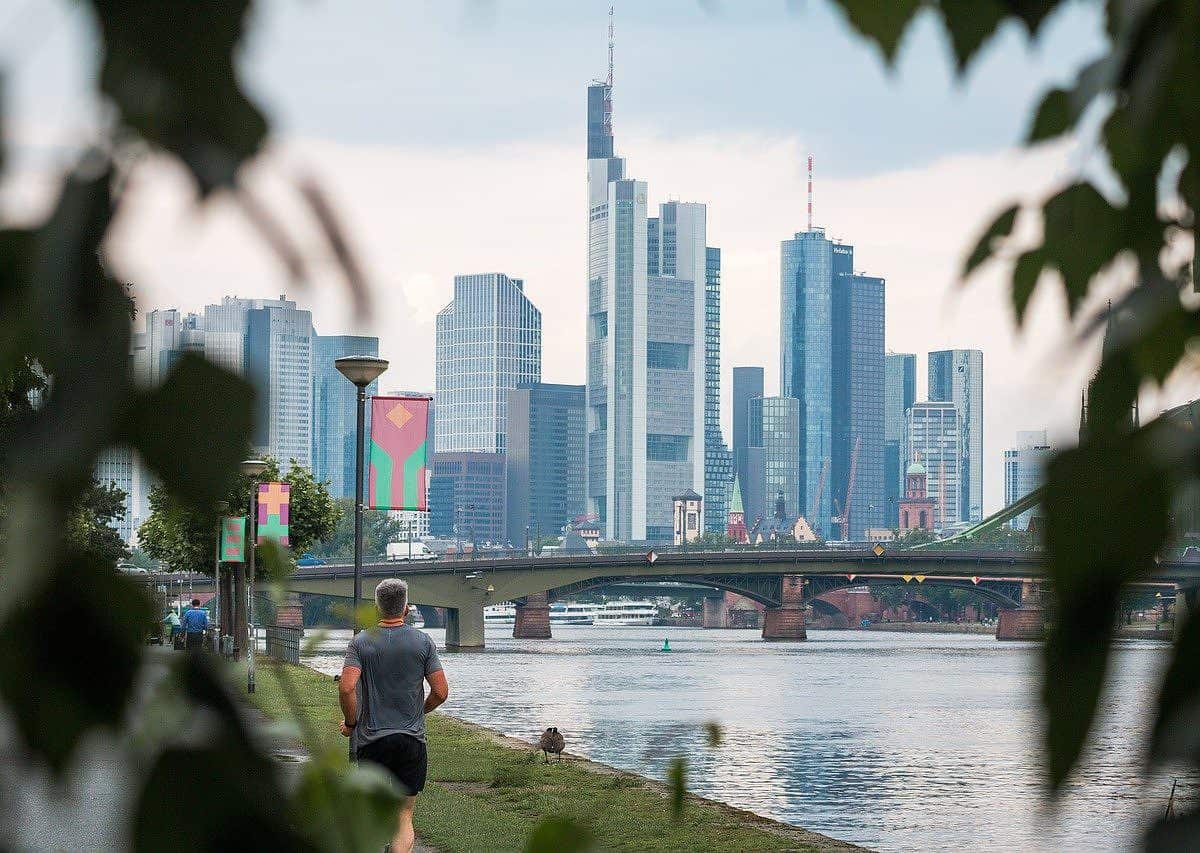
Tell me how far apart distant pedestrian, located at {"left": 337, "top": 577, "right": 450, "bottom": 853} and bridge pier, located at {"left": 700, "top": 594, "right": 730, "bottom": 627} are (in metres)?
173

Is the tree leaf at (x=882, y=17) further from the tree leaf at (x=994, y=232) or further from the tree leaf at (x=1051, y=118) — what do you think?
the tree leaf at (x=994, y=232)

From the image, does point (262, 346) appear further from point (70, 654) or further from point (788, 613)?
point (788, 613)

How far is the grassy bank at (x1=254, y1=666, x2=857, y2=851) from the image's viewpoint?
43.9 feet

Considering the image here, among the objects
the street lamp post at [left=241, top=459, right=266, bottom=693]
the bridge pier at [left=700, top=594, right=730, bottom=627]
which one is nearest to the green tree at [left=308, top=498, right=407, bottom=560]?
the bridge pier at [left=700, top=594, right=730, bottom=627]

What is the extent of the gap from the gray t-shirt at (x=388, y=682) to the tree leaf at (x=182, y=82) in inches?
333

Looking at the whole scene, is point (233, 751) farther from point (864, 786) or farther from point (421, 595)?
point (421, 595)

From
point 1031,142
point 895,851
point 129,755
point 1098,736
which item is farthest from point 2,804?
point 895,851

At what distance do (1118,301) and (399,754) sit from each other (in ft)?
27.4

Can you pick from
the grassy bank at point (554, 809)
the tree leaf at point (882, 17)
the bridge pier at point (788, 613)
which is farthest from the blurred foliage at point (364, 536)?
the tree leaf at point (882, 17)

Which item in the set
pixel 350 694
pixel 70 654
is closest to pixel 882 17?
pixel 70 654

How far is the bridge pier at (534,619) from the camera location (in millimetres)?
112438

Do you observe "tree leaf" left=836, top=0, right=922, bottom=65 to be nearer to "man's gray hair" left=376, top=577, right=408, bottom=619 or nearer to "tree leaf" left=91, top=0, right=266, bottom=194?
"tree leaf" left=91, top=0, right=266, bottom=194

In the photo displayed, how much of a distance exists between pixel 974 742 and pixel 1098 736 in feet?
113

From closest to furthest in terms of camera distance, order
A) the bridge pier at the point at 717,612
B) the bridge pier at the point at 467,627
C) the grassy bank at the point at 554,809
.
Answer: the grassy bank at the point at 554,809 → the bridge pier at the point at 467,627 → the bridge pier at the point at 717,612
